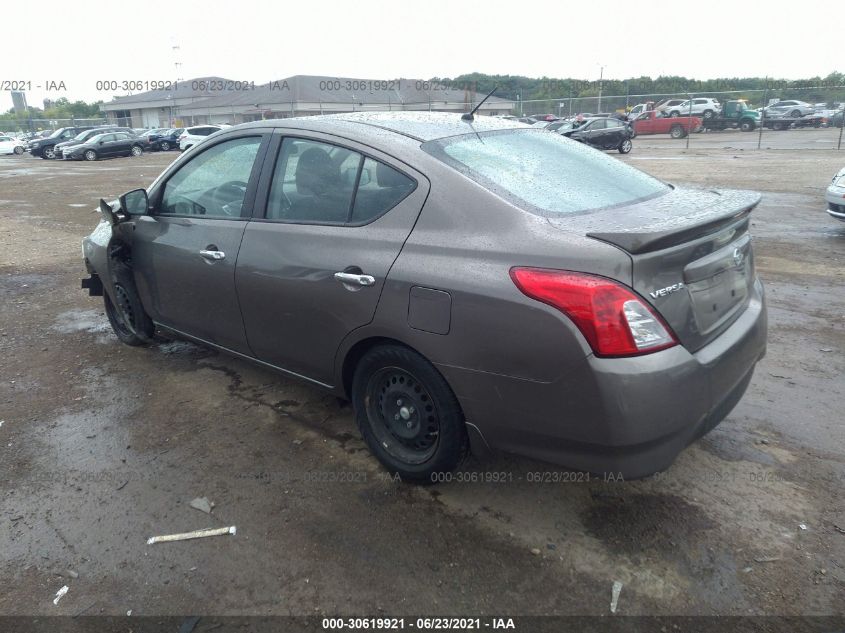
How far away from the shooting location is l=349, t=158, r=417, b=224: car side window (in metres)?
2.85

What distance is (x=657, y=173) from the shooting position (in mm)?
16156

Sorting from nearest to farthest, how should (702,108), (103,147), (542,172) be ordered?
1. (542,172)
2. (103,147)
3. (702,108)

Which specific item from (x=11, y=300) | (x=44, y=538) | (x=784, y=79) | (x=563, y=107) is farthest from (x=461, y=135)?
(x=784, y=79)

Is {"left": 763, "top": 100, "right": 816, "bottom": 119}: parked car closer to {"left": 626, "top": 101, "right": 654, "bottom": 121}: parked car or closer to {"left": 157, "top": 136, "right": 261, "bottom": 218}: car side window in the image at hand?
{"left": 626, "top": 101, "right": 654, "bottom": 121}: parked car

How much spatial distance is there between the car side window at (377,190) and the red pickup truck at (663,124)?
1304 inches

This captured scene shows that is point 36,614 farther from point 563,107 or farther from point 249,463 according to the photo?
point 563,107

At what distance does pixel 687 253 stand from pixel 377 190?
1.41 m

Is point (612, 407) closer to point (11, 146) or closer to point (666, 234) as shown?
point (666, 234)

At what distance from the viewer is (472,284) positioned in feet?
8.04

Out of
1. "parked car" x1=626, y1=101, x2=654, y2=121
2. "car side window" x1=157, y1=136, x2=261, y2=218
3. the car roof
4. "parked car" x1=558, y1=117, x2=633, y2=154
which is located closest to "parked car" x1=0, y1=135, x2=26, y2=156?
"parked car" x1=558, y1=117, x2=633, y2=154

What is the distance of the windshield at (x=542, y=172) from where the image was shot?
2720 mm

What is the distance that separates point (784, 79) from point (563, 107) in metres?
16.8

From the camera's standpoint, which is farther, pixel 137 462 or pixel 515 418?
pixel 137 462

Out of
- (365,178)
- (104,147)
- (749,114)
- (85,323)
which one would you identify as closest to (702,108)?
(749,114)
